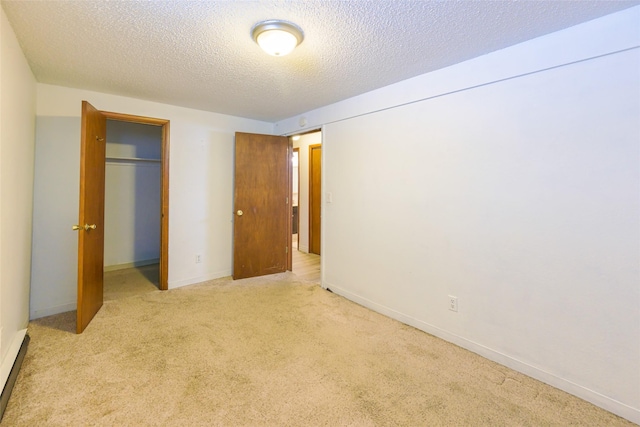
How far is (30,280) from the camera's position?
266 centimetres

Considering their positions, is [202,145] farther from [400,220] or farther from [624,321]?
[624,321]

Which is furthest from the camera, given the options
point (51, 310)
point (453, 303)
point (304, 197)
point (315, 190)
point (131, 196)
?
point (304, 197)

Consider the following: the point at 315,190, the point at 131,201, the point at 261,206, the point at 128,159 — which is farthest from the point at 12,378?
the point at 315,190

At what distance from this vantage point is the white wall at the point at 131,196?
4.22 m

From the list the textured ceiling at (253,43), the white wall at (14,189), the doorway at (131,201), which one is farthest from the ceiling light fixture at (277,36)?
the doorway at (131,201)

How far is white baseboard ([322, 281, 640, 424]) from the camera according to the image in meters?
1.59

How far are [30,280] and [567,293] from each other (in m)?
4.38

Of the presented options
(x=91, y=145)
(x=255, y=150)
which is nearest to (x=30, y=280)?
(x=91, y=145)

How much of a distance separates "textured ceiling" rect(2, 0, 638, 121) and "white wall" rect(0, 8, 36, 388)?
21cm

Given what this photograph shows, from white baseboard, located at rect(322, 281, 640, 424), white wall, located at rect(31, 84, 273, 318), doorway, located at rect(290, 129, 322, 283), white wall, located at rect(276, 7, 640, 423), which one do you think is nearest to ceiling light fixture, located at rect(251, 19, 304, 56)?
white wall, located at rect(276, 7, 640, 423)

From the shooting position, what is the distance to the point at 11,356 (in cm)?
186

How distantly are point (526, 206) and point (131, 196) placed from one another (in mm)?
5018

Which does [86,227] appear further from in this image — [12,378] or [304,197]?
[304,197]

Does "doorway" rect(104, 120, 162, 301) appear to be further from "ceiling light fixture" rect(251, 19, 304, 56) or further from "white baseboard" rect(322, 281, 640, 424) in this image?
"white baseboard" rect(322, 281, 640, 424)
